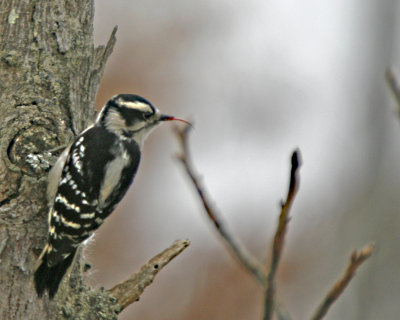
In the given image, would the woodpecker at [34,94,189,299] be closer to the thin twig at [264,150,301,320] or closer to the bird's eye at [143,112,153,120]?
the bird's eye at [143,112,153,120]

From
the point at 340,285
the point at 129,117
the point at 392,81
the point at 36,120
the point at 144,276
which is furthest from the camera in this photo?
the point at 129,117

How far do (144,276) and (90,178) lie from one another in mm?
630

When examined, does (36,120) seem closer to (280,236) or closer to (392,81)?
(392,81)

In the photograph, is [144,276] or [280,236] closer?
[280,236]

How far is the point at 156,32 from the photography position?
9.35m

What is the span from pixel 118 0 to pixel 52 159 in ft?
19.8

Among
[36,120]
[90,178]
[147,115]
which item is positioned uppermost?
[36,120]

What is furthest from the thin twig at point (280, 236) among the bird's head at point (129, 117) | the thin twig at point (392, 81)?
the bird's head at point (129, 117)

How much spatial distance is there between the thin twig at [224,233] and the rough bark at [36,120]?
206 centimetres

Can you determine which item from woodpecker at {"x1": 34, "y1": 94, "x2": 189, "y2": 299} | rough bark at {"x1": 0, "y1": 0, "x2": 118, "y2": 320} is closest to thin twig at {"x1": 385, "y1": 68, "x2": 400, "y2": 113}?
woodpecker at {"x1": 34, "y1": 94, "x2": 189, "y2": 299}

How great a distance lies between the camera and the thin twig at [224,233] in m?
1.39

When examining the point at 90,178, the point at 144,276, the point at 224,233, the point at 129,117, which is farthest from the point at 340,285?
the point at 129,117

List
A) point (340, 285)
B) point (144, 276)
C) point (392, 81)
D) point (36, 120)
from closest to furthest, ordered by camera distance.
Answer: point (340, 285)
point (392, 81)
point (144, 276)
point (36, 120)

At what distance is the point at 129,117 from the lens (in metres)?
4.12
